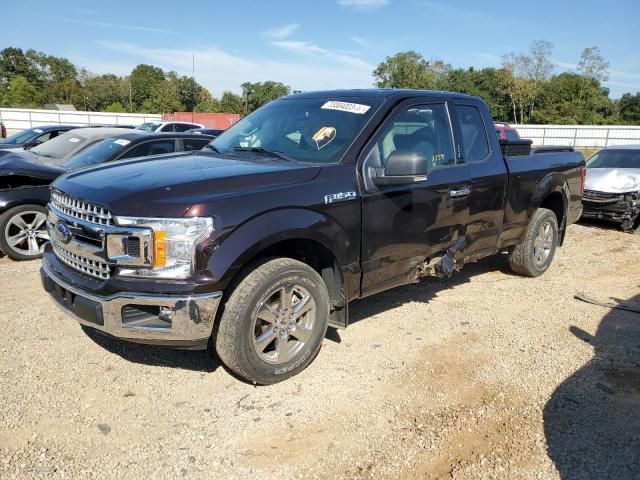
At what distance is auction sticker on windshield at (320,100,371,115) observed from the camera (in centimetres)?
406


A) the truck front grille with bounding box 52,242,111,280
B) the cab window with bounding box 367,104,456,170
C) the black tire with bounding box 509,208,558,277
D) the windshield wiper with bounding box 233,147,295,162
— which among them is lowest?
the black tire with bounding box 509,208,558,277

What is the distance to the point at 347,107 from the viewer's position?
4.15 m

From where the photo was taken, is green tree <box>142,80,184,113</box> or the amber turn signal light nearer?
the amber turn signal light

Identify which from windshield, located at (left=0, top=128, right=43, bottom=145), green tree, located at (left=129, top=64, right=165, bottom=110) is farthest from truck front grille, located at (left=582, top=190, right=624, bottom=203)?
green tree, located at (left=129, top=64, right=165, bottom=110)

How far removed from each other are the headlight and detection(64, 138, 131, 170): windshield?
14.5ft

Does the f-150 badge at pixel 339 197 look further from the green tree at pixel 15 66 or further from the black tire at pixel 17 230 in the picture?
the green tree at pixel 15 66

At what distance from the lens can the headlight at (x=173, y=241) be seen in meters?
2.90

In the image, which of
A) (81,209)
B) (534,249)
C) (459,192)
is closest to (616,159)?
(534,249)

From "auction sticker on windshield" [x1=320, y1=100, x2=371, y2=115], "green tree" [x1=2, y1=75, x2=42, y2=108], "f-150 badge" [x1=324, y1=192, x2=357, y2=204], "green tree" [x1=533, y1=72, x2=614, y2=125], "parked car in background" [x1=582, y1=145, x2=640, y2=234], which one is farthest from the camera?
"green tree" [x1=2, y1=75, x2=42, y2=108]

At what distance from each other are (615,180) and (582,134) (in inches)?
1124

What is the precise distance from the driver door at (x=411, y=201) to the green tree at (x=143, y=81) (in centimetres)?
9251

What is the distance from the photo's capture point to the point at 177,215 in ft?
9.50

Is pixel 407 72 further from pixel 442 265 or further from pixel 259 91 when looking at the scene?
pixel 442 265

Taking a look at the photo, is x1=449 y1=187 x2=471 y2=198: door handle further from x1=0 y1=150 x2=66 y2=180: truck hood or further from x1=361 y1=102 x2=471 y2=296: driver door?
x1=0 y1=150 x2=66 y2=180: truck hood
